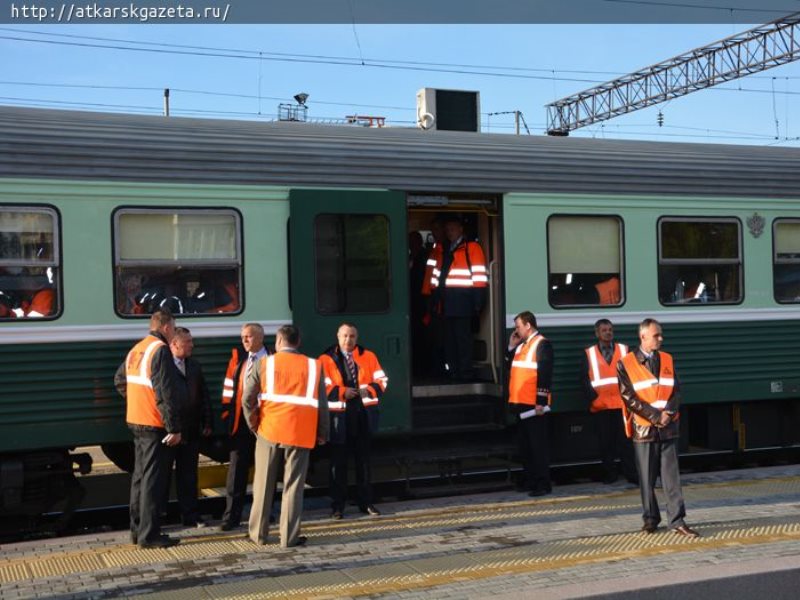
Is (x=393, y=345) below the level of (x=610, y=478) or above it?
above

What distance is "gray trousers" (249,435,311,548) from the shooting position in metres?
7.60

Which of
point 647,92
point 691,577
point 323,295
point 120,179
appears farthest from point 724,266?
point 647,92

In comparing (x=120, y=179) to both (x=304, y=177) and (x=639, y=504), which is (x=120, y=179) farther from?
(x=639, y=504)

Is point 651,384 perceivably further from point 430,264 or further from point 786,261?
point 786,261

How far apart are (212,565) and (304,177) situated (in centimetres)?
378

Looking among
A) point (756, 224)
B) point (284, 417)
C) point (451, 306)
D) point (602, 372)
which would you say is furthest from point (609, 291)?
point (284, 417)

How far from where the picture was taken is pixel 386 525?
8.34 metres

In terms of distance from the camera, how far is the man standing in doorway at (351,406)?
346 inches

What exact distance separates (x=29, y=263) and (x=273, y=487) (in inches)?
106

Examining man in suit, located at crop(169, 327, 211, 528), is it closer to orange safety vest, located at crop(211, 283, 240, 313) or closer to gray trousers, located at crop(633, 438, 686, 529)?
orange safety vest, located at crop(211, 283, 240, 313)

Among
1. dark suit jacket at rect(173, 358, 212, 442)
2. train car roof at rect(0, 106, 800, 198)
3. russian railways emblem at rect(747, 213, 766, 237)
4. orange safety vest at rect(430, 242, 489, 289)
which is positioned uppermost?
train car roof at rect(0, 106, 800, 198)

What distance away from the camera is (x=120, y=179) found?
28.6 ft

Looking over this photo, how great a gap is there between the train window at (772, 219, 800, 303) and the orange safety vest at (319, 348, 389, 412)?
5.00 metres

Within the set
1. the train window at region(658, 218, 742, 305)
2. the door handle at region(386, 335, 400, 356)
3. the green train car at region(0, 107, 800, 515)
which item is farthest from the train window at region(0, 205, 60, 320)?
the train window at region(658, 218, 742, 305)
